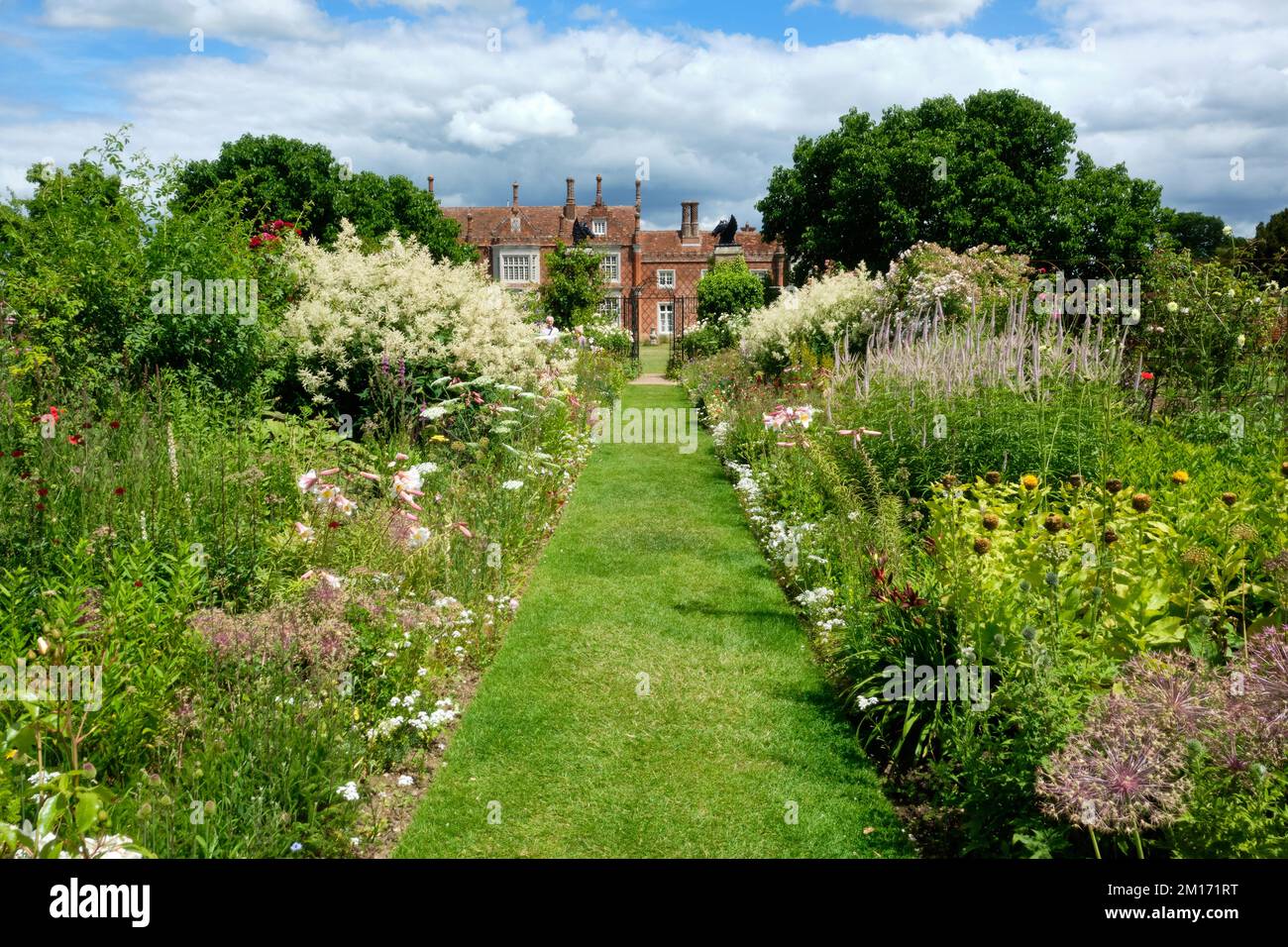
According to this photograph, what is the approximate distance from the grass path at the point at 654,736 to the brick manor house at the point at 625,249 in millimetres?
47481

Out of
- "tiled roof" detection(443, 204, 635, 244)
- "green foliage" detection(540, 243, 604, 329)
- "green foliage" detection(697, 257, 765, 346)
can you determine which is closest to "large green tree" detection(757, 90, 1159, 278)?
"green foliage" detection(540, 243, 604, 329)

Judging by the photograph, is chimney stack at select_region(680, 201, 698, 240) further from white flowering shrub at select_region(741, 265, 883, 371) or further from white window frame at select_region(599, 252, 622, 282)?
white flowering shrub at select_region(741, 265, 883, 371)

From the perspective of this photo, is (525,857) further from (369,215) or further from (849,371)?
(369,215)

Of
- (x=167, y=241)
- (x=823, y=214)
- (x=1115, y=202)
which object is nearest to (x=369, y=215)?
(x=823, y=214)

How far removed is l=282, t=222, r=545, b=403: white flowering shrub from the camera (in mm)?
9094

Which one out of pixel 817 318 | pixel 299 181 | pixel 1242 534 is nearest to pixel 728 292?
pixel 299 181

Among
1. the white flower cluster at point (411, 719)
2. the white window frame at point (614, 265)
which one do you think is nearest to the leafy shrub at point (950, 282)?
the white flower cluster at point (411, 719)

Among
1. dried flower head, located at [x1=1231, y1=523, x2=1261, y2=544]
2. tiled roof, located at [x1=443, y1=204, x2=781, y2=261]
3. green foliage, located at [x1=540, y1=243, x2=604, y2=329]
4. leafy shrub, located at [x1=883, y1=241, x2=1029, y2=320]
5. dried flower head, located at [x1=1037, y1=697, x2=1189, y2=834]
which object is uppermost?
tiled roof, located at [x1=443, y1=204, x2=781, y2=261]

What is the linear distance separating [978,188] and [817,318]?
1801cm

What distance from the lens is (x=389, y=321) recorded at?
923cm

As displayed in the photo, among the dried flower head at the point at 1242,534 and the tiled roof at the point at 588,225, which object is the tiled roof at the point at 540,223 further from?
the dried flower head at the point at 1242,534

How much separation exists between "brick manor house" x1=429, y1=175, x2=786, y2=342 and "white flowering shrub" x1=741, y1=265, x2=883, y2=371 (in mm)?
38125

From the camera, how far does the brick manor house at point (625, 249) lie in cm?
5472
